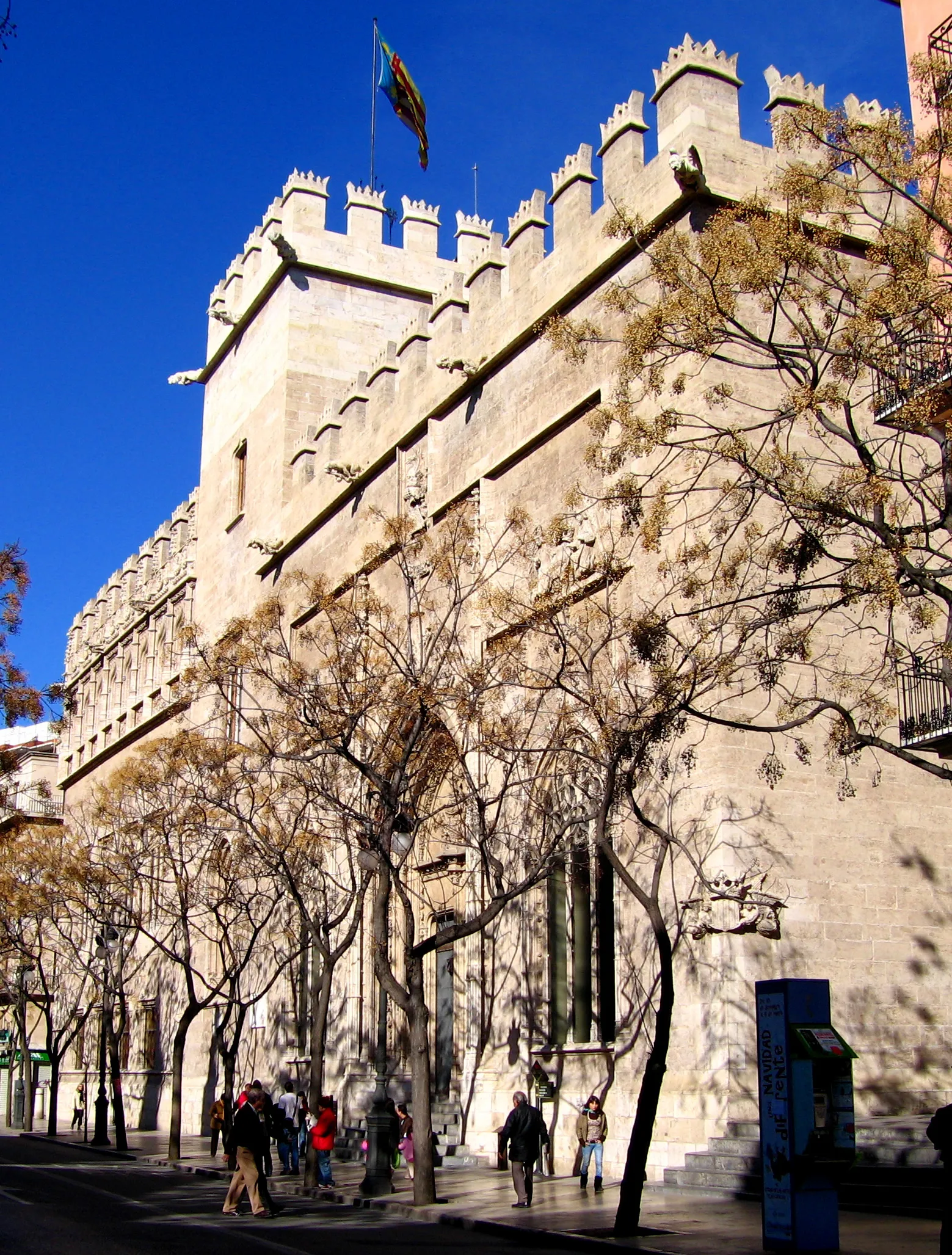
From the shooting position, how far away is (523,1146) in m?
14.8

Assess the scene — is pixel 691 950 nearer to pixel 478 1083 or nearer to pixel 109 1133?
pixel 478 1083

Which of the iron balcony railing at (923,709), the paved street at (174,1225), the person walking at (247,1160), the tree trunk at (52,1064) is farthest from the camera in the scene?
the tree trunk at (52,1064)

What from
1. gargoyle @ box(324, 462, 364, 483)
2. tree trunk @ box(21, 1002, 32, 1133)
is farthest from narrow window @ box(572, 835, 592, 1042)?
tree trunk @ box(21, 1002, 32, 1133)

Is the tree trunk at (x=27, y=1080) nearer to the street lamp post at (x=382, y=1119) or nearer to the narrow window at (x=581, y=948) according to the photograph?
the street lamp post at (x=382, y=1119)

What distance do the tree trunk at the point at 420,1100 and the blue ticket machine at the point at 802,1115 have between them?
5037mm

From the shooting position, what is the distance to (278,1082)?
2902 cm

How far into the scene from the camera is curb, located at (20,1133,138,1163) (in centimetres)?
2723

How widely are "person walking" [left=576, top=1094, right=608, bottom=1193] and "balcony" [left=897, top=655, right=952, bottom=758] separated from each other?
5.37 m

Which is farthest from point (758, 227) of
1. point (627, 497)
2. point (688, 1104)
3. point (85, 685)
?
point (85, 685)

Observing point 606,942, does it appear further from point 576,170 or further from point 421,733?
point 576,170

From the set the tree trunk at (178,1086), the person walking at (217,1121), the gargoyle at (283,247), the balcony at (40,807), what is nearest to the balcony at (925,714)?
the tree trunk at (178,1086)

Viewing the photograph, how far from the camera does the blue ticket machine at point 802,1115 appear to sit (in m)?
10.7

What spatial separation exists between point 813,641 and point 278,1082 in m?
17.3

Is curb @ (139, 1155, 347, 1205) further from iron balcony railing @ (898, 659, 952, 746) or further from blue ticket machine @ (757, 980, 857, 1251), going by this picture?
iron balcony railing @ (898, 659, 952, 746)
